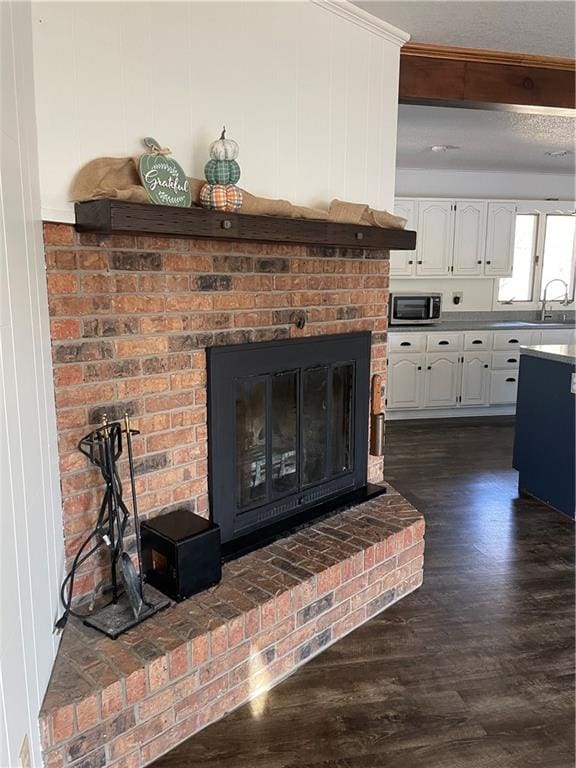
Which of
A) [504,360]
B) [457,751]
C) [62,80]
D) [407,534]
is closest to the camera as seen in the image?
Result: [62,80]

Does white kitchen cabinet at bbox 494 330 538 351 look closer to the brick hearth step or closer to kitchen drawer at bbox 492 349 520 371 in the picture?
Answer: kitchen drawer at bbox 492 349 520 371

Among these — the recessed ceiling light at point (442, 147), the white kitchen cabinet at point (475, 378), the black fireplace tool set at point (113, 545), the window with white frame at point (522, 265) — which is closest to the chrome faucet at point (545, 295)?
the window with white frame at point (522, 265)

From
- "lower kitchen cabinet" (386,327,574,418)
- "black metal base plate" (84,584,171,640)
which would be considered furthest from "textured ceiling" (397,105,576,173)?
"black metal base plate" (84,584,171,640)

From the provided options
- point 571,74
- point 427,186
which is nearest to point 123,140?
point 571,74

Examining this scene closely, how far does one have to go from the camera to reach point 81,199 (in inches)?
67.9

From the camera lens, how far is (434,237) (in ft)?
18.6

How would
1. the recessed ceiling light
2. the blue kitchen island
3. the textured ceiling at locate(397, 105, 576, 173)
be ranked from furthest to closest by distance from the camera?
1. the recessed ceiling light
2. the textured ceiling at locate(397, 105, 576, 173)
3. the blue kitchen island

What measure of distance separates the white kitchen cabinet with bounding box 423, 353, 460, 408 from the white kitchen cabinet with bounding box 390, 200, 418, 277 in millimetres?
866

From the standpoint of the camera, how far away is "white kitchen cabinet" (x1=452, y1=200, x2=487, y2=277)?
18.6 ft

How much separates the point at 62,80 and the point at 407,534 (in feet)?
7.03

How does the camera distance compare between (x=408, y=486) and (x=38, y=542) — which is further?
(x=408, y=486)

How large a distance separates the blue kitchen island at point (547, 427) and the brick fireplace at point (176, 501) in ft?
4.83

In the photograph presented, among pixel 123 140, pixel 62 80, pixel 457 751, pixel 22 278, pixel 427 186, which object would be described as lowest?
pixel 457 751

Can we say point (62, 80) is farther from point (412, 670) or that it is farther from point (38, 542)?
point (412, 670)
